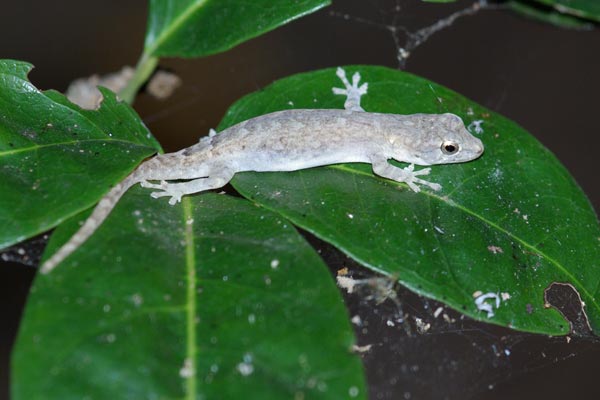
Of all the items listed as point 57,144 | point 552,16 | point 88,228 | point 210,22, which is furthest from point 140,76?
point 552,16

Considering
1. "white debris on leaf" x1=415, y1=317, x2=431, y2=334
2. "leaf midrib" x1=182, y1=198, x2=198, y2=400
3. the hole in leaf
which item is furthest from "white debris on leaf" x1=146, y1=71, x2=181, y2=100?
the hole in leaf

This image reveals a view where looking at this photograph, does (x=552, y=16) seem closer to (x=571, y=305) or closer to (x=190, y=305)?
(x=571, y=305)

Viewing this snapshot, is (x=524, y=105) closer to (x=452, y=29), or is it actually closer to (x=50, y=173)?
(x=452, y=29)

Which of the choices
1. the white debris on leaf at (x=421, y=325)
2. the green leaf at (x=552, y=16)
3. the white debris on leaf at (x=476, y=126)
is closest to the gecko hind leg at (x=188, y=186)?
the white debris on leaf at (x=421, y=325)

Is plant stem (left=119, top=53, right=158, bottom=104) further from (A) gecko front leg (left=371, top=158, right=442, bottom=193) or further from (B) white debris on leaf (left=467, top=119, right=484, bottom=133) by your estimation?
(B) white debris on leaf (left=467, top=119, right=484, bottom=133)

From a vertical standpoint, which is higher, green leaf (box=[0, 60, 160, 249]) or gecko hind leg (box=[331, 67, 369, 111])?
green leaf (box=[0, 60, 160, 249])

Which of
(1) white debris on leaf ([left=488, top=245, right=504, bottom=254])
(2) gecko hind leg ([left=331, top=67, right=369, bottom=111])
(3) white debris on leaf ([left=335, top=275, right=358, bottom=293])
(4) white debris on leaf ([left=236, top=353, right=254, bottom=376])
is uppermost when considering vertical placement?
(2) gecko hind leg ([left=331, top=67, right=369, bottom=111])

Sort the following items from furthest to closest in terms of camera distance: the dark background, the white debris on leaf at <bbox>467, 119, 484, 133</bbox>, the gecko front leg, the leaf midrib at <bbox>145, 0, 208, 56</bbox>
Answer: the dark background < the leaf midrib at <bbox>145, 0, 208, 56</bbox> < the white debris on leaf at <bbox>467, 119, 484, 133</bbox> < the gecko front leg

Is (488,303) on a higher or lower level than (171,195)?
lower
